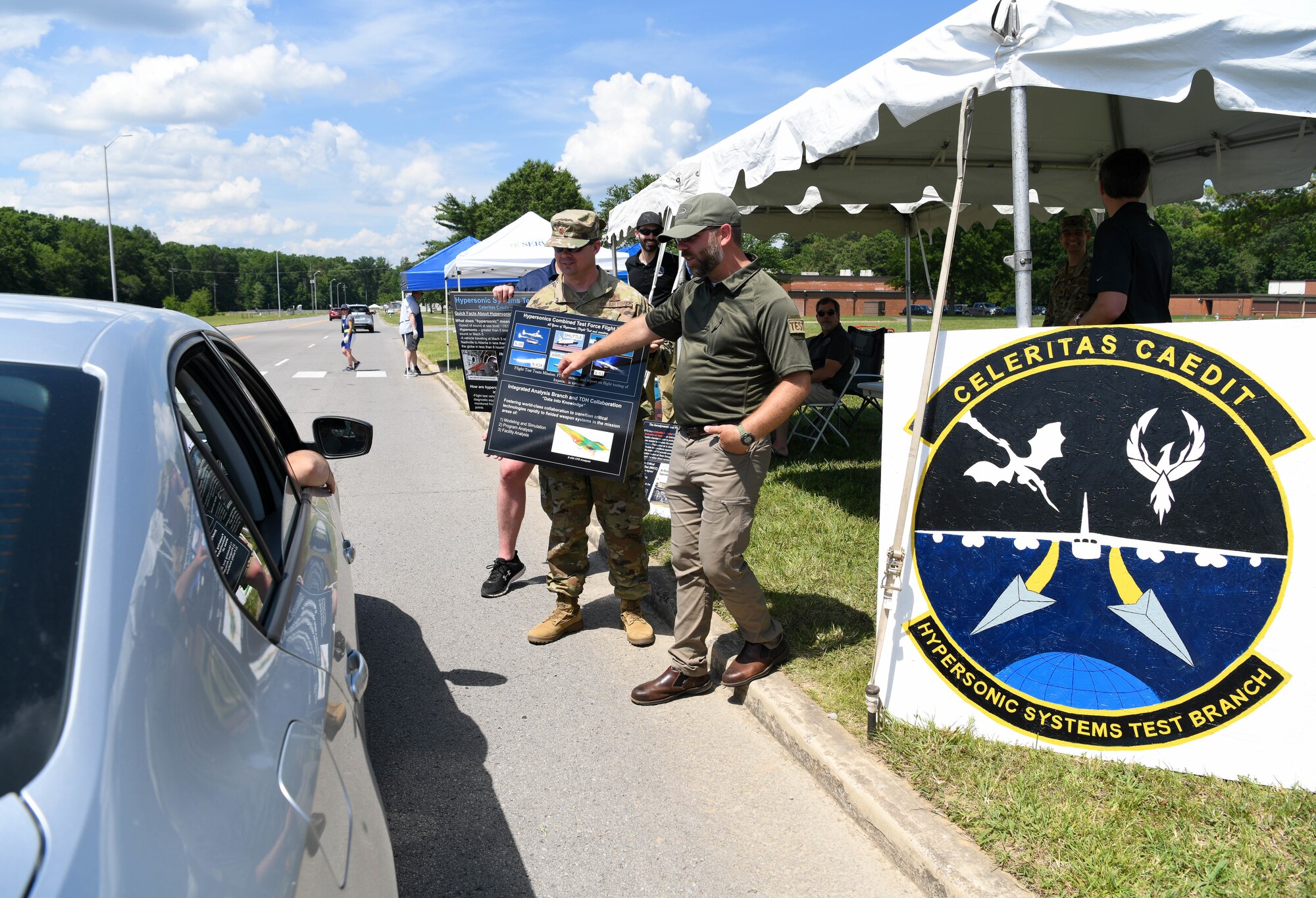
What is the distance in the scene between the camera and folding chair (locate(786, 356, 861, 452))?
9.50 metres

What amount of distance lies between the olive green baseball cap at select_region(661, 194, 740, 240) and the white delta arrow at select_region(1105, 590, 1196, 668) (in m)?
2.01

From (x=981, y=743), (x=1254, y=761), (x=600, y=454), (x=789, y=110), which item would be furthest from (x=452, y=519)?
(x=1254, y=761)

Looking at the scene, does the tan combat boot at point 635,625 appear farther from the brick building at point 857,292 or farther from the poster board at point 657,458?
the brick building at point 857,292

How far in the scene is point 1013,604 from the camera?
10.7 feet

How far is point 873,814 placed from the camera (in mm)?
3033

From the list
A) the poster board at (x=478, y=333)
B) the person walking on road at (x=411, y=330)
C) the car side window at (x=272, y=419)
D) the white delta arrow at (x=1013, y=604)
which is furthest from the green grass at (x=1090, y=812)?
the person walking on road at (x=411, y=330)

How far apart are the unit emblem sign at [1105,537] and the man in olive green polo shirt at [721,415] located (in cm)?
67

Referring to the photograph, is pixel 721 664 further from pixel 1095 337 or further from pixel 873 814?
pixel 1095 337

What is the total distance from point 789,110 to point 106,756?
5185 millimetres

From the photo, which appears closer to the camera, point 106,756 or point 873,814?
point 106,756

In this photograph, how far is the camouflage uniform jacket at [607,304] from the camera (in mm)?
4773

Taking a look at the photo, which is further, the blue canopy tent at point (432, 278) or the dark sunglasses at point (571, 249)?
the blue canopy tent at point (432, 278)

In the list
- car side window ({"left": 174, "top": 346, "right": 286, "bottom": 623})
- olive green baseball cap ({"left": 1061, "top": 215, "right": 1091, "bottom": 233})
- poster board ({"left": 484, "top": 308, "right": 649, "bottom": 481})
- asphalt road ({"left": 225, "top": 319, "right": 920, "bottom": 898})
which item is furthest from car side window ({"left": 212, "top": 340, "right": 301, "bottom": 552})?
olive green baseball cap ({"left": 1061, "top": 215, "right": 1091, "bottom": 233})

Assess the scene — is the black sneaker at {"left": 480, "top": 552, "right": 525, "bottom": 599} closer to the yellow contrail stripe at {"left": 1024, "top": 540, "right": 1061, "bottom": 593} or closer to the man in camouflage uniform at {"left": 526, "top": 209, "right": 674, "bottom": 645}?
the man in camouflage uniform at {"left": 526, "top": 209, "right": 674, "bottom": 645}
